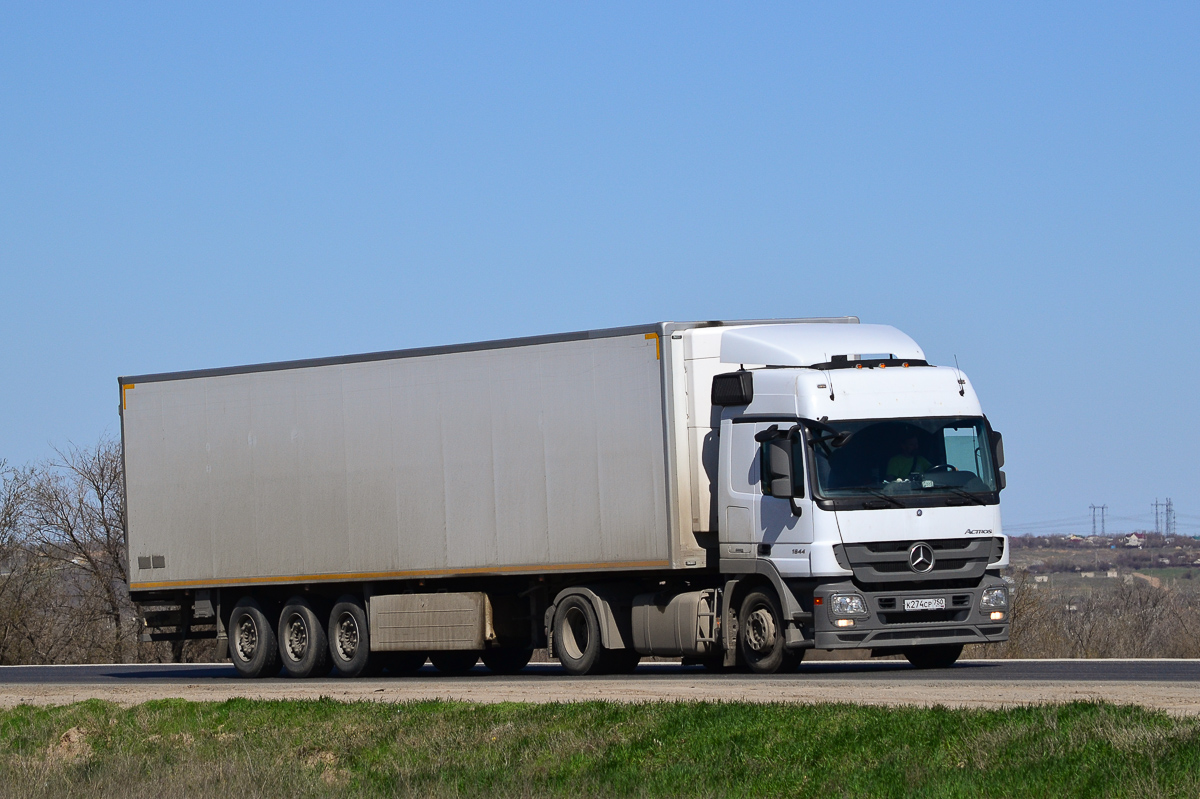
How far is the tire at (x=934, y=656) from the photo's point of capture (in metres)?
21.3

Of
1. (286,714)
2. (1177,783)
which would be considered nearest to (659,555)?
(286,714)

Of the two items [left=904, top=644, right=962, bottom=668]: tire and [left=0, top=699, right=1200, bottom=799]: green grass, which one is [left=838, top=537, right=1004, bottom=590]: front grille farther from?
[left=0, top=699, right=1200, bottom=799]: green grass

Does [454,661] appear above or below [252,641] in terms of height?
below

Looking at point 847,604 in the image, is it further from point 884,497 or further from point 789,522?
point 884,497

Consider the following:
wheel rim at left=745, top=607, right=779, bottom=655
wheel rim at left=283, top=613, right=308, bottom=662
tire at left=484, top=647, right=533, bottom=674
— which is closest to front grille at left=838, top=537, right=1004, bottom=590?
wheel rim at left=745, top=607, right=779, bottom=655

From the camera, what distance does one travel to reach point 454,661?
990 inches

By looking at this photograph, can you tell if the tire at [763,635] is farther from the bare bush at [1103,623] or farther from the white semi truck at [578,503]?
the bare bush at [1103,623]

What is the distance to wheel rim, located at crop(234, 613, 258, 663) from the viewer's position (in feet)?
82.4

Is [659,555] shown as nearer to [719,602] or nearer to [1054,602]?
[719,602]

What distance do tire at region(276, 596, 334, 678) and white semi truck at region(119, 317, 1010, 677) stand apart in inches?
1.8

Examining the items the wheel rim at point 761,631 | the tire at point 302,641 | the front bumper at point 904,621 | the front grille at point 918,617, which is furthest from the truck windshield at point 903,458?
the tire at point 302,641

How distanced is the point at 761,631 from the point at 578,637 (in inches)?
111

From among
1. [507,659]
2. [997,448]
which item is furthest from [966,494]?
[507,659]

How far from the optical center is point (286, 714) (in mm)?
17938
